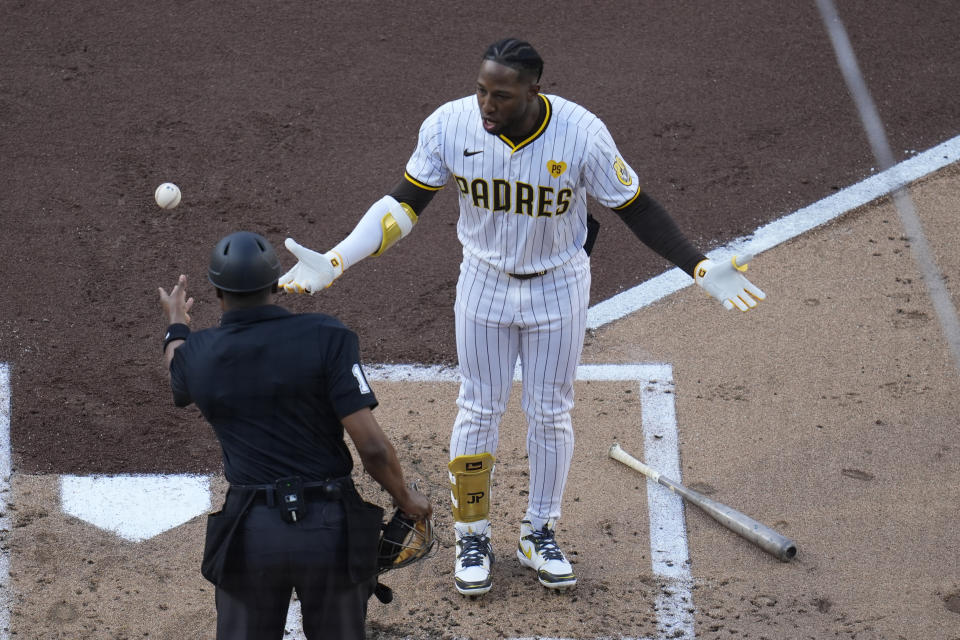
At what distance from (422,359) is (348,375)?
2531mm

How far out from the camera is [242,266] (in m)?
3.09

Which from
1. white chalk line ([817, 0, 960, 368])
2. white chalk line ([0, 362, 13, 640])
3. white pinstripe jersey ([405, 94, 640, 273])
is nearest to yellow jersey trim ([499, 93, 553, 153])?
white pinstripe jersey ([405, 94, 640, 273])

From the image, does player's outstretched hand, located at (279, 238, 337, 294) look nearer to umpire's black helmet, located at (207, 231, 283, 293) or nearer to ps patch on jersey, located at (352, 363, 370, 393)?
umpire's black helmet, located at (207, 231, 283, 293)

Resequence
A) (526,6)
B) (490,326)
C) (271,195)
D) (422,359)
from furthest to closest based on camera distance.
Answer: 1. (526,6)
2. (271,195)
3. (422,359)
4. (490,326)

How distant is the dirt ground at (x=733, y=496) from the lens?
412 cm

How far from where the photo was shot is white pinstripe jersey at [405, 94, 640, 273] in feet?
12.2

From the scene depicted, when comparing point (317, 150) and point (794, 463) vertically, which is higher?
point (317, 150)

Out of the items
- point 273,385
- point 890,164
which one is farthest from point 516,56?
point 890,164

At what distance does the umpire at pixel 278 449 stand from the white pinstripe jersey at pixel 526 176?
87cm

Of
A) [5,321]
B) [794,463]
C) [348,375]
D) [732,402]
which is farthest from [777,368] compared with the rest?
[5,321]

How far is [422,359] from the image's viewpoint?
18.3 feet

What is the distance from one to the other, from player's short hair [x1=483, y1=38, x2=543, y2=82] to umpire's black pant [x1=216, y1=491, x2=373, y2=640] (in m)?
1.46

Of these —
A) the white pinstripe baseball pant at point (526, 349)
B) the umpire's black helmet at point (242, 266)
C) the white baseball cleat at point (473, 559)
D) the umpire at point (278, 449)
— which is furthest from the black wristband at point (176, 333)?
the white baseball cleat at point (473, 559)

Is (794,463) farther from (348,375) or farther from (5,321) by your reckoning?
(5,321)
